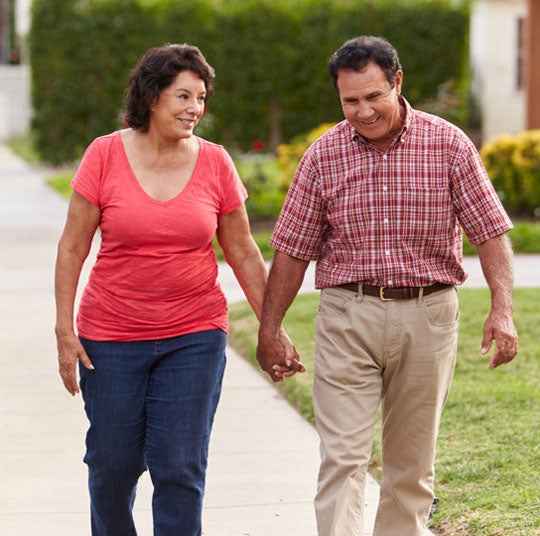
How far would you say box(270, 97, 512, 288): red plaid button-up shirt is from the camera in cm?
415

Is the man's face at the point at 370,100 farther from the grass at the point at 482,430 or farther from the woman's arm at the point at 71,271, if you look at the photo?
the grass at the point at 482,430

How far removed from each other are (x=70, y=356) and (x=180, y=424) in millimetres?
406

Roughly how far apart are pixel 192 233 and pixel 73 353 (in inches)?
20.9

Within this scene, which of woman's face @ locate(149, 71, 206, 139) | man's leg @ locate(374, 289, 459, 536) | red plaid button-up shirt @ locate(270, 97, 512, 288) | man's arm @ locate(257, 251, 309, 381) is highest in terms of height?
woman's face @ locate(149, 71, 206, 139)

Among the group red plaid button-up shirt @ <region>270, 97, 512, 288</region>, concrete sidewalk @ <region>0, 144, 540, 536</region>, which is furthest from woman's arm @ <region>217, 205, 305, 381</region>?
concrete sidewalk @ <region>0, 144, 540, 536</region>

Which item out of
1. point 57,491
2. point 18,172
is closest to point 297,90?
point 18,172

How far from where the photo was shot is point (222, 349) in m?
4.18

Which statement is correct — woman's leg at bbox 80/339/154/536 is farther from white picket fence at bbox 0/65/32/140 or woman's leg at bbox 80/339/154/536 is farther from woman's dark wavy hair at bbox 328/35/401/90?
white picket fence at bbox 0/65/32/140

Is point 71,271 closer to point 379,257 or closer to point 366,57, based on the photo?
point 379,257

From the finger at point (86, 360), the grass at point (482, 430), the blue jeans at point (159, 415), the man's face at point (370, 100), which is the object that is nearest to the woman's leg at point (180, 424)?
the blue jeans at point (159, 415)

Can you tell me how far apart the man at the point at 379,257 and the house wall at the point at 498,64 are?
20.3 m

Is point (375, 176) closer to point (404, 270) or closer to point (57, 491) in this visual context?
point (404, 270)

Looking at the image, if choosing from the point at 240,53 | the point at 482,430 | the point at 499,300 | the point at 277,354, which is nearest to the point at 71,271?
the point at 277,354

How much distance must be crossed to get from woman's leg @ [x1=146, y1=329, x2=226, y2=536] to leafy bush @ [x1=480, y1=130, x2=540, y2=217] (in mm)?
10195
